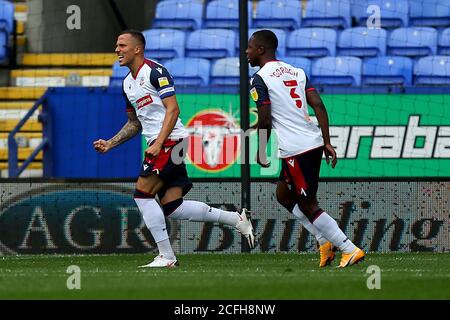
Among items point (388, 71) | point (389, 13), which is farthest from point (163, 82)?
point (389, 13)

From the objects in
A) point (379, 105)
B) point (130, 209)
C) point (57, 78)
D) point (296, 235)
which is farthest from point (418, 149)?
point (57, 78)

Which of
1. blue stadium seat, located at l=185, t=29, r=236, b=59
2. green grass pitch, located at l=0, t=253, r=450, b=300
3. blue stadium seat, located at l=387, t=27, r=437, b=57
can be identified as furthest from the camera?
blue stadium seat, located at l=185, t=29, r=236, b=59

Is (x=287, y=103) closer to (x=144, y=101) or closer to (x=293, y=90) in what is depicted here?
(x=293, y=90)

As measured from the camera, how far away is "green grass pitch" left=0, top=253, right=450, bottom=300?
7.43m

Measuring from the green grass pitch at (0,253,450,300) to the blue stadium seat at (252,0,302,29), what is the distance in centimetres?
587

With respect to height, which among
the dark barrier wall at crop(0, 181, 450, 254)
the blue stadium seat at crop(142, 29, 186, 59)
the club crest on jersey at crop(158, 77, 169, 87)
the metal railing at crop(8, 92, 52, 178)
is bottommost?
the dark barrier wall at crop(0, 181, 450, 254)

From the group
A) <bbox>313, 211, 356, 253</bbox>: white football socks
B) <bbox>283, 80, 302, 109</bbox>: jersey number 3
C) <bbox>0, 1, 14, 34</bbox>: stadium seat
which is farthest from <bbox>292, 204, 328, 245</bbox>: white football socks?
<bbox>0, 1, 14, 34</bbox>: stadium seat

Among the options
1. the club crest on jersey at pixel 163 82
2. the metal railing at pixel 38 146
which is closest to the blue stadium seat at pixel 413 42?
the metal railing at pixel 38 146

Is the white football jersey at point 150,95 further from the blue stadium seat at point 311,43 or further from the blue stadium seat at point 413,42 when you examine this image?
the blue stadium seat at point 413,42

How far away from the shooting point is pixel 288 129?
9.66 meters

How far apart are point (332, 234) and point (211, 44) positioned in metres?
7.11

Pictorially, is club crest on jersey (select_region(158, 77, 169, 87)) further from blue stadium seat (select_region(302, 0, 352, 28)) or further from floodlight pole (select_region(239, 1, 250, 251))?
blue stadium seat (select_region(302, 0, 352, 28))

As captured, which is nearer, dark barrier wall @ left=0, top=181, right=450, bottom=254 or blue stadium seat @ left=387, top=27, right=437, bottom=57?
dark barrier wall @ left=0, top=181, right=450, bottom=254

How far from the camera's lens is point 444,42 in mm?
15836
